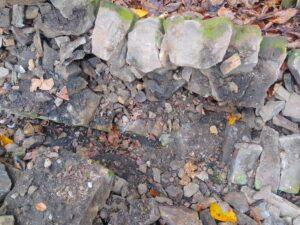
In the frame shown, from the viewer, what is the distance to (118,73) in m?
3.45

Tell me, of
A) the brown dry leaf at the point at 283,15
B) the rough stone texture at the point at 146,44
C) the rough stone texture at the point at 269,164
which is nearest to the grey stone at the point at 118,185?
the rough stone texture at the point at 146,44

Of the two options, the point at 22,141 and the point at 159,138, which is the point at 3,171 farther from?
the point at 159,138

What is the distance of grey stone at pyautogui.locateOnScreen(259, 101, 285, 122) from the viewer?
3484mm

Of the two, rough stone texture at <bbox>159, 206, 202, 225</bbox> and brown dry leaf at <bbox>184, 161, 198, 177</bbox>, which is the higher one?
brown dry leaf at <bbox>184, 161, 198, 177</bbox>

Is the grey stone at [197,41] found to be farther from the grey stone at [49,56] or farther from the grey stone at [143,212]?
the grey stone at [143,212]

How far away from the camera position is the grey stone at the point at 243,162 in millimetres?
3449

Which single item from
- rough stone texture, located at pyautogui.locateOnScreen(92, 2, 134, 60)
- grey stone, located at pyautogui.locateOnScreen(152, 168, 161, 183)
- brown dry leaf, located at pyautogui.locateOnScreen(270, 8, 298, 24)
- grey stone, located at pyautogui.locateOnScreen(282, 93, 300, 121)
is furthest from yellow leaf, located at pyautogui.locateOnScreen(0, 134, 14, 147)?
brown dry leaf, located at pyautogui.locateOnScreen(270, 8, 298, 24)

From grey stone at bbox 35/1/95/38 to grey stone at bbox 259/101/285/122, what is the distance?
1.58m

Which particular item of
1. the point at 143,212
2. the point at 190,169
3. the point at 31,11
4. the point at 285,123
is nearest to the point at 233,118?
the point at 285,123

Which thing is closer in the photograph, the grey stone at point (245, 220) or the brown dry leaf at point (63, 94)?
the grey stone at point (245, 220)

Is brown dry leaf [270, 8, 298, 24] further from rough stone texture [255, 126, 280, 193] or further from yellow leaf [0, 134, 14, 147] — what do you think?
yellow leaf [0, 134, 14, 147]

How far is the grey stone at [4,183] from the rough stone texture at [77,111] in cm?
59

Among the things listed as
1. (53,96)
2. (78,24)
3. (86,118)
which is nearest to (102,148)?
(86,118)

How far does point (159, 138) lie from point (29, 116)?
3.65 ft
